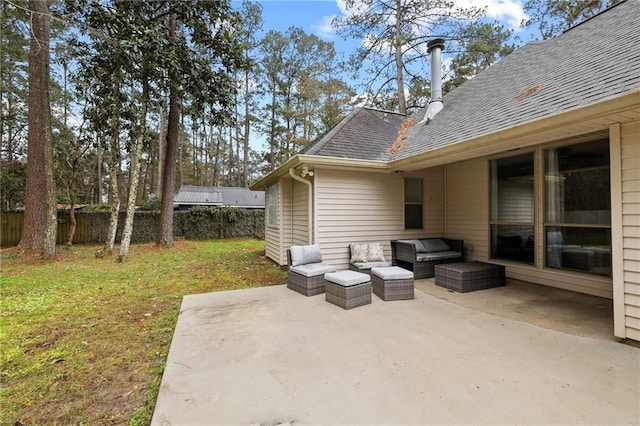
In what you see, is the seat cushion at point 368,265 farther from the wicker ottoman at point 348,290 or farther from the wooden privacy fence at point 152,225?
the wooden privacy fence at point 152,225

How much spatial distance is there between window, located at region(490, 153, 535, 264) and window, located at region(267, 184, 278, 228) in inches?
203

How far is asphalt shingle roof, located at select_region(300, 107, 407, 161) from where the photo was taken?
6223mm

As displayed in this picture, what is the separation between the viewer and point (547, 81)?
15.7 feet

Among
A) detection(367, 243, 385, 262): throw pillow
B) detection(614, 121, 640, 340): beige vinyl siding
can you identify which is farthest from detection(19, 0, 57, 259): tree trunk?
detection(614, 121, 640, 340): beige vinyl siding

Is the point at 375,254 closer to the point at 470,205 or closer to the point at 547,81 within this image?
the point at 470,205

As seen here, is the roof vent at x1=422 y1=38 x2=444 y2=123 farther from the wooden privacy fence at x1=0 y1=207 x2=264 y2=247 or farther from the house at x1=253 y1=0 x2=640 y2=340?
the wooden privacy fence at x1=0 y1=207 x2=264 y2=247

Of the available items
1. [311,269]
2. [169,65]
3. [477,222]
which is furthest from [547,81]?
[169,65]

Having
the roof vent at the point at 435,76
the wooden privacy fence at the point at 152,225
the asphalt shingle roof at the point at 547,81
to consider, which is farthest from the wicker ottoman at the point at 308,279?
the wooden privacy fence at the point at 152,225

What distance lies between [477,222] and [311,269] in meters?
3.82

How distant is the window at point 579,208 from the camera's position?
416 cm

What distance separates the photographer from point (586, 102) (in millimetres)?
3182

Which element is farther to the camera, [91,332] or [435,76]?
[435,76]

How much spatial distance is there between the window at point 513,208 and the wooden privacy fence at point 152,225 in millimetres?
11781

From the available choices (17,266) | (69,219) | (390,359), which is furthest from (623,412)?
(69,219)
